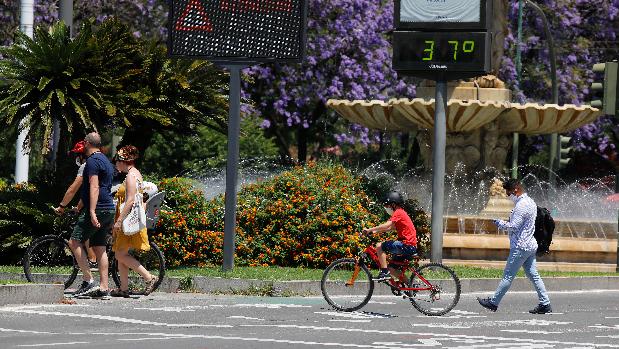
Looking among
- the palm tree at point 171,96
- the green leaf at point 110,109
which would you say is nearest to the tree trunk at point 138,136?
the palm tree at point 171,96

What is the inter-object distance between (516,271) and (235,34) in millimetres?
5513

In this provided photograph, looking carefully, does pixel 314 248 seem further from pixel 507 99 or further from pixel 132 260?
pixel 507 99

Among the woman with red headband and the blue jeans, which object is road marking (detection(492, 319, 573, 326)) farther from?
the woman with red headband

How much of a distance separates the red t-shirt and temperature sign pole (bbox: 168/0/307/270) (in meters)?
4.18

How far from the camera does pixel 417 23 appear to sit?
24812mm

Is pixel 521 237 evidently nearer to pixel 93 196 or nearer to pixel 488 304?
pixel 488 304

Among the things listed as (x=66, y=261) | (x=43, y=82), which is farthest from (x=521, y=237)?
(x=43, y=82)

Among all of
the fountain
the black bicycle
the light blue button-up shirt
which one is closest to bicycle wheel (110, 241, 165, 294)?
the black bicycle

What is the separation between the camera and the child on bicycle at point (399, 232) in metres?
18.2

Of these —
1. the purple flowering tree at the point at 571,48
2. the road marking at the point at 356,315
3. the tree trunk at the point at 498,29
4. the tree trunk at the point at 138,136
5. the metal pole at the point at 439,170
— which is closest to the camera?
the road marking at the point at 356,315

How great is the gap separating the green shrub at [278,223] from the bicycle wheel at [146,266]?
287 centimetres

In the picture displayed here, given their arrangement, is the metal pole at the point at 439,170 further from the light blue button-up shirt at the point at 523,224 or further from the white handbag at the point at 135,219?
the white handbag at the point at 135,219

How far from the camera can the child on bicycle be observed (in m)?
18.2

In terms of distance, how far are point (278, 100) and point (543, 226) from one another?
27120 mm
